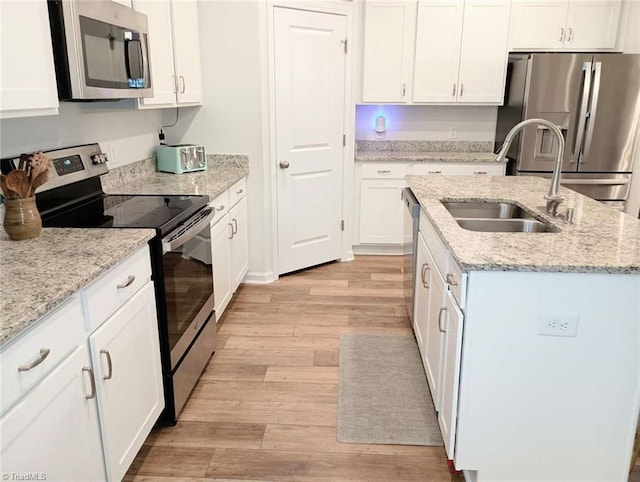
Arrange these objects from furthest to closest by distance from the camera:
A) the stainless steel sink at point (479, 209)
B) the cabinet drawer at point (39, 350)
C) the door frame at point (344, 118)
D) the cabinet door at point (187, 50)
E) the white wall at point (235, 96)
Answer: the door frame at point (344, 118) → the white wall at point (235, 96) → the cabinet door at point (187, 50) → the stainless steel sink at point (479, 209) → the cabinet drawer at point (39, 350)

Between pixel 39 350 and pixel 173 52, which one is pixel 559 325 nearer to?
pixel 39 350

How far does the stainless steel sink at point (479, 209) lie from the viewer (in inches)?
104

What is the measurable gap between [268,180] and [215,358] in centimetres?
149

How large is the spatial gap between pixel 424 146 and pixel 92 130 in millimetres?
3201

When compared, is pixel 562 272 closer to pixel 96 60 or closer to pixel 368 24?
pixel 96 60

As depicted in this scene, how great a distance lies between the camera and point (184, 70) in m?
3.21

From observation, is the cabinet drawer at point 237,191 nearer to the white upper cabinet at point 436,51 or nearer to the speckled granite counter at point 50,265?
the speckled granite counter at point 50,265

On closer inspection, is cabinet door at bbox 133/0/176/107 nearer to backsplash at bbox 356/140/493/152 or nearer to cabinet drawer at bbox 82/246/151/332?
cabinet drawer at bbox 82/246/151/332

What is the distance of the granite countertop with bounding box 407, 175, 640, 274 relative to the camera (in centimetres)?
158

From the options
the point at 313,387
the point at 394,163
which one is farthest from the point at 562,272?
the point at 394,163

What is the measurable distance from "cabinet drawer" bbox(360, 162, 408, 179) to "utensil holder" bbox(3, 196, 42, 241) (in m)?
3.10

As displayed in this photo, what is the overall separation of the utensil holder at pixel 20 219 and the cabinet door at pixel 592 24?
4.37 meters

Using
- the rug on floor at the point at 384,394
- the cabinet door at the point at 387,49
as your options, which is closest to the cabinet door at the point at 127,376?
the rug on floor at the point at 384,394

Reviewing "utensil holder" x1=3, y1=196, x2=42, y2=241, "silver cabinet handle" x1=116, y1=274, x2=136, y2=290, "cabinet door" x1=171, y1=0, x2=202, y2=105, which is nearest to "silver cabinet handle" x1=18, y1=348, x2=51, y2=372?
"silver cabinet handle" x1=116, y1=274, x2=136, y2=290
